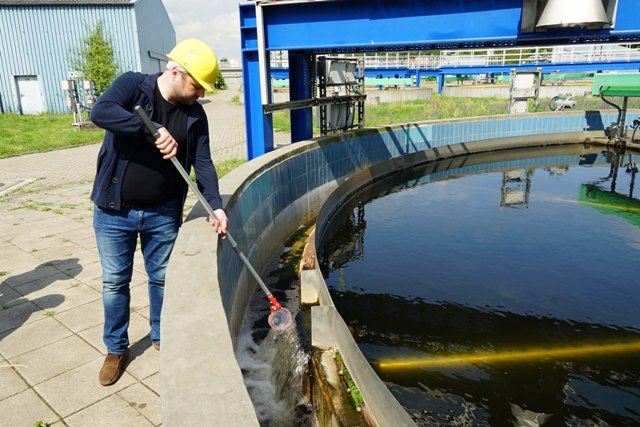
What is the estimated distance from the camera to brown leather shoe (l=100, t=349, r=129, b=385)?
10.1ft

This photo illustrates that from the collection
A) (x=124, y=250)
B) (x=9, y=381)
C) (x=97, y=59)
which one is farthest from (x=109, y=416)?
(x=97, y=59)

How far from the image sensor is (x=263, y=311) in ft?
16.9

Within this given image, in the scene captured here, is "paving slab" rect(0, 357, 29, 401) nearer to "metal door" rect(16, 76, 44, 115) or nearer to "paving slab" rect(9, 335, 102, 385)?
"paving slab" rect(9, 335, 102, 385)

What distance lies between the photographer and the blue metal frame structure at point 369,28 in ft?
24.5

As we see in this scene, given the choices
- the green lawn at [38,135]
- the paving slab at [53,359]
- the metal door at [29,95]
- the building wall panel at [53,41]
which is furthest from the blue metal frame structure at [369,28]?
the metal door at [29,95]

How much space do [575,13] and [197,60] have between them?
20.3ft

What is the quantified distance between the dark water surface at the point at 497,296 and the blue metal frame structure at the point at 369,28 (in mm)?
3066

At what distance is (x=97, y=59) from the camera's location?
2555 centimetres

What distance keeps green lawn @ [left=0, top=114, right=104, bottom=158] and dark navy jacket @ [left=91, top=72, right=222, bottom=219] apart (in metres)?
13.5

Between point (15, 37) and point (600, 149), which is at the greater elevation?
point (15, 37)

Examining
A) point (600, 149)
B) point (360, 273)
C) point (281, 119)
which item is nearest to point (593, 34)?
point (360, 273)

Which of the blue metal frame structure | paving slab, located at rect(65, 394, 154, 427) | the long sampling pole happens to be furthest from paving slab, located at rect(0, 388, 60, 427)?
the blue metal frame structure

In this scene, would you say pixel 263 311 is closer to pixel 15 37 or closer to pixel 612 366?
pixel 612 366

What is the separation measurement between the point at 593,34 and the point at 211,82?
275 inches
